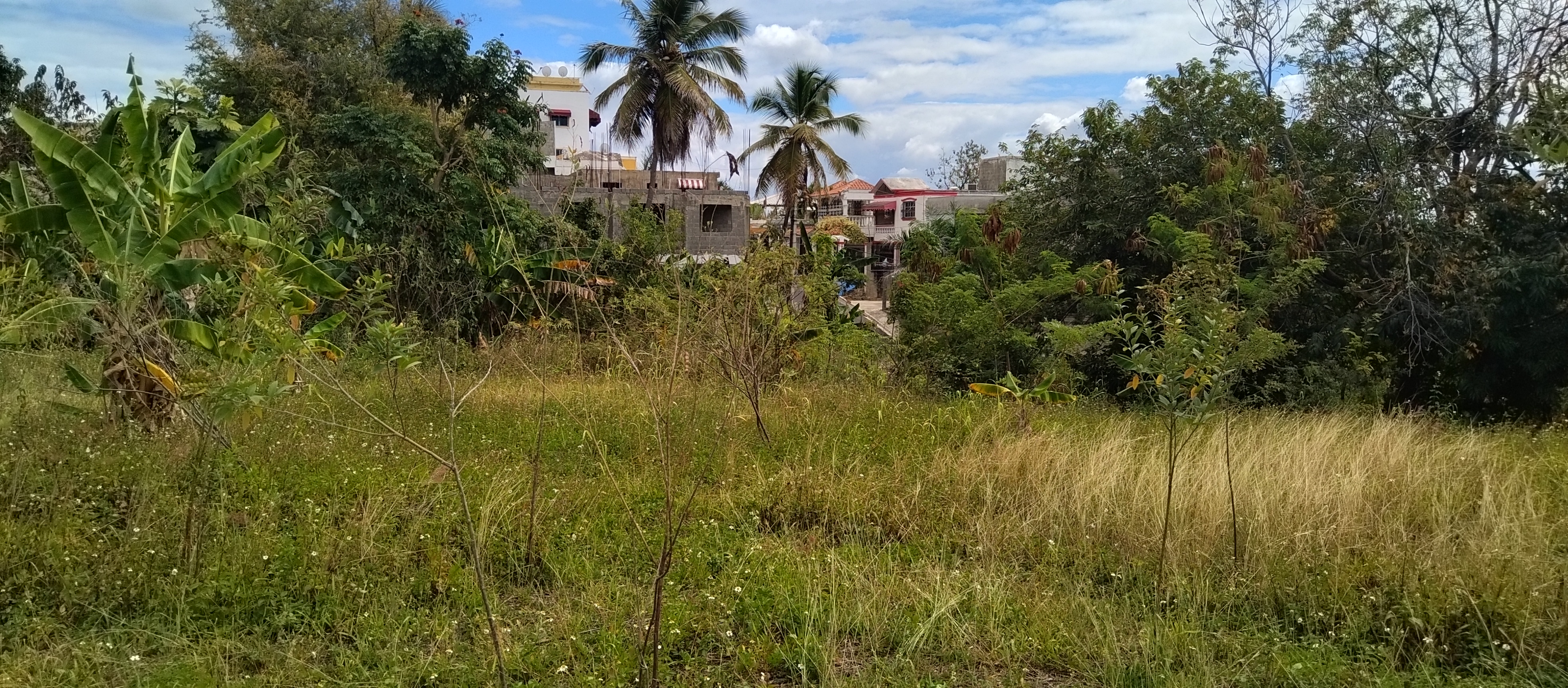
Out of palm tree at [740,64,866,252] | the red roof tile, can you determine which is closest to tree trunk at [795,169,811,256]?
palm tree at [740,64,866,252]

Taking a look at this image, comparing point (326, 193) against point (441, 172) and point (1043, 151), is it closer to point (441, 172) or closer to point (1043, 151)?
point (441, 172)

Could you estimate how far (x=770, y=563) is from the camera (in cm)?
391

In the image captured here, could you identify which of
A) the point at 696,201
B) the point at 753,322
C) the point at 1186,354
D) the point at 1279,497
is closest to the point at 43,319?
the point at 753,322

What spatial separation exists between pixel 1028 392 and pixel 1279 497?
155 inches

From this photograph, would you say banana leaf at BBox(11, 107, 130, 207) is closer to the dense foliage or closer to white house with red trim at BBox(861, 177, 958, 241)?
the dense foliage

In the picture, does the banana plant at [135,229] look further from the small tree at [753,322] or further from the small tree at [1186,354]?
the small tree at [1186,354]

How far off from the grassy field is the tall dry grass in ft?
0.07

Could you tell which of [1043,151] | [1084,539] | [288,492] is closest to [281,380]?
[288,492]

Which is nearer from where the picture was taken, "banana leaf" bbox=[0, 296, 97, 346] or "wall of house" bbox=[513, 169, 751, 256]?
"banana leaf" bbox=[0, 296, 97, 346]

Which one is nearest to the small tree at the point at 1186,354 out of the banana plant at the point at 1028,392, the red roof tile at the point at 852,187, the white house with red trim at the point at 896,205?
the banana plant at the point at 1028,392

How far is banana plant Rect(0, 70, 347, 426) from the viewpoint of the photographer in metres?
4.60

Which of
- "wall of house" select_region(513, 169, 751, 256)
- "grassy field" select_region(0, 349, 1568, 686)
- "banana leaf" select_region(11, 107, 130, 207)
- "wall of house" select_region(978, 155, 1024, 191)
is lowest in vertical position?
"grassy field" select_region(0, 349, 1568, 686)

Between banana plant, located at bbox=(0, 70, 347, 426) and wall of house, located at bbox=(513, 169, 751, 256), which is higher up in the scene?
wall of house, located at bbox=(513, 169, 751, 256)

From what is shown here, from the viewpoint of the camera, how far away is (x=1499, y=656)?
3.15m
